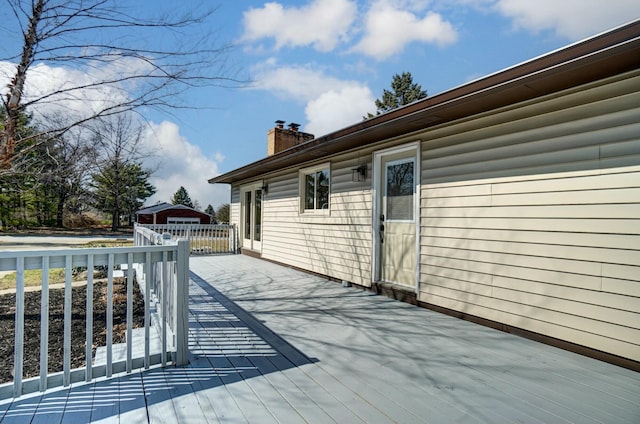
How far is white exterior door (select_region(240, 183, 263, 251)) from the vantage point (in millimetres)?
9539

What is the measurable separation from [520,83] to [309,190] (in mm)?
4713

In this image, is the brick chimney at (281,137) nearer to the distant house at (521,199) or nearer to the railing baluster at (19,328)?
the distant house at (521,199)

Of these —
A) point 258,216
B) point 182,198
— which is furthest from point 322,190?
point 182,198

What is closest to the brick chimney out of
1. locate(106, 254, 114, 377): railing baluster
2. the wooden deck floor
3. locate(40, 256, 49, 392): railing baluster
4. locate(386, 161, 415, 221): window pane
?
locate(386, 161, 415, 221): window pane

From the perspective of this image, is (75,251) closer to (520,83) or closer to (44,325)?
(44,325)

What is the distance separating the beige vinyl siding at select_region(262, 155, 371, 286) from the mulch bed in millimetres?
3016

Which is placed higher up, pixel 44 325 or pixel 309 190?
pixel 309 190

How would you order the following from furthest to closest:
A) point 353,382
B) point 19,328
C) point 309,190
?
point 309,190 → point 353,382 → point 19,328

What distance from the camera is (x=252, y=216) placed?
10016 millimetres

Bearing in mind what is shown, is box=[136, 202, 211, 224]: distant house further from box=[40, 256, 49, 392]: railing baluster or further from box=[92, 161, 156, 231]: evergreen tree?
box=[40, 256, 49, 392]: railing baluster

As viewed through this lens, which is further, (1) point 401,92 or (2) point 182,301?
(1) point 401,92

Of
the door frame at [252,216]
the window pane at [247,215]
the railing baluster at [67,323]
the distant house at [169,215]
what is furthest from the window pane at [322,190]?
the distant house at [169,215]

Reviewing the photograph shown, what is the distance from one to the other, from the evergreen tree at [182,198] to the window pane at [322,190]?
1626 inches

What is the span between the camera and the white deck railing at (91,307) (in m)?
2.01
